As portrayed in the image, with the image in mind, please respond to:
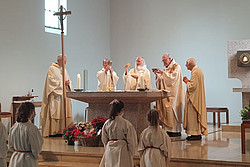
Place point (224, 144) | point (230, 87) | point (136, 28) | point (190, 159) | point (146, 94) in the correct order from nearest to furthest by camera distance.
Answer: point (190, 159)
point (146, 94)
point (224, 144)
point (230, 87)
point (136, 28)

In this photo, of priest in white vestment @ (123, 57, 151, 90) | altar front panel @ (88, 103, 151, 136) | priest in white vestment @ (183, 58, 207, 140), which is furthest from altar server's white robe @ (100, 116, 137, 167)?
priest in white vestment @ (123, 57, 151, 90)

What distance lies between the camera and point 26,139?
200 inches

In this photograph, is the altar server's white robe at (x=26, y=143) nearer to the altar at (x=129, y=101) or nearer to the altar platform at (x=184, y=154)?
the altar platform at (x=184, y=154)

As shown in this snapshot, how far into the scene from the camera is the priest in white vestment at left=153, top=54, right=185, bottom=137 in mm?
9086

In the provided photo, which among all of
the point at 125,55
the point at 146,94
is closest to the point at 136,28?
the point at 125,55

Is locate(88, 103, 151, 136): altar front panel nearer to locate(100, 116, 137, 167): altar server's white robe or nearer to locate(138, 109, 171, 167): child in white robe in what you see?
locate(100, 116, 137, 167): altar server's white robe

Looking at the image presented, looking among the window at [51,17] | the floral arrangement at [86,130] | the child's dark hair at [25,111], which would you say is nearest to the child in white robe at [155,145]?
the child's dark hair at [25,111]

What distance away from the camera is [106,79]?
9.77 meters

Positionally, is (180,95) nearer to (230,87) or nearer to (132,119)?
(132,119)

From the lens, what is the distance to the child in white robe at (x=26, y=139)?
16.5ft

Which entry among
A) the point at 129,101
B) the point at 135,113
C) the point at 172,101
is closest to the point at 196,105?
the point at 172,101

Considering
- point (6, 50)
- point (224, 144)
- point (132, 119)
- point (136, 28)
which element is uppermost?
point (136, 28)

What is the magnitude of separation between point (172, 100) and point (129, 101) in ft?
4.61

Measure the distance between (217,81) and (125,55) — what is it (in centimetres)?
388
